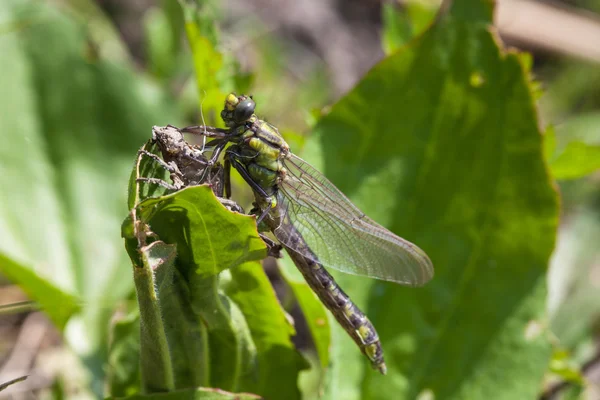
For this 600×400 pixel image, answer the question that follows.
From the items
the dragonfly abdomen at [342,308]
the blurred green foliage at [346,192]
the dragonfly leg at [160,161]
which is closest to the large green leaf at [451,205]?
the blurred green foliage at [346,192]

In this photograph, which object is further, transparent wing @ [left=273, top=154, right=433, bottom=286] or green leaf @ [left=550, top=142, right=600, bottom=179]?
green leaf @ [left=550, top=142, right=600, bottom=179]

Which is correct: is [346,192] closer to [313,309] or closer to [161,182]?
[313,309]

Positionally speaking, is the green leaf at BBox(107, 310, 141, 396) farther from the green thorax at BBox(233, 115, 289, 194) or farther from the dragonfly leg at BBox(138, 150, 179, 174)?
the green thorax at BBox(233, 115, 289, 194)

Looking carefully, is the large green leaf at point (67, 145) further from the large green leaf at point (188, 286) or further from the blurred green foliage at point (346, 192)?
the large green leaf at point (188, 286)

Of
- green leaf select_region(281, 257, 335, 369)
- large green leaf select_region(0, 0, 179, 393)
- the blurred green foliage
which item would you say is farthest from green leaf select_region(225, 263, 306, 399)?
large green leaf select_region(0, 0, 179, 393)

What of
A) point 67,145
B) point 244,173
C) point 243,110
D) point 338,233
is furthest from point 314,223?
point 67,145

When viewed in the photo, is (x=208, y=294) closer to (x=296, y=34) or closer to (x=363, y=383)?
(x=363, y=383)

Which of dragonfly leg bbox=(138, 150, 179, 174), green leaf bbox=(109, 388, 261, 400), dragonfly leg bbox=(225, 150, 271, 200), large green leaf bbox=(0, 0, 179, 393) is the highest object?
large green leaf bbox=(0, 0, 179, 393)
